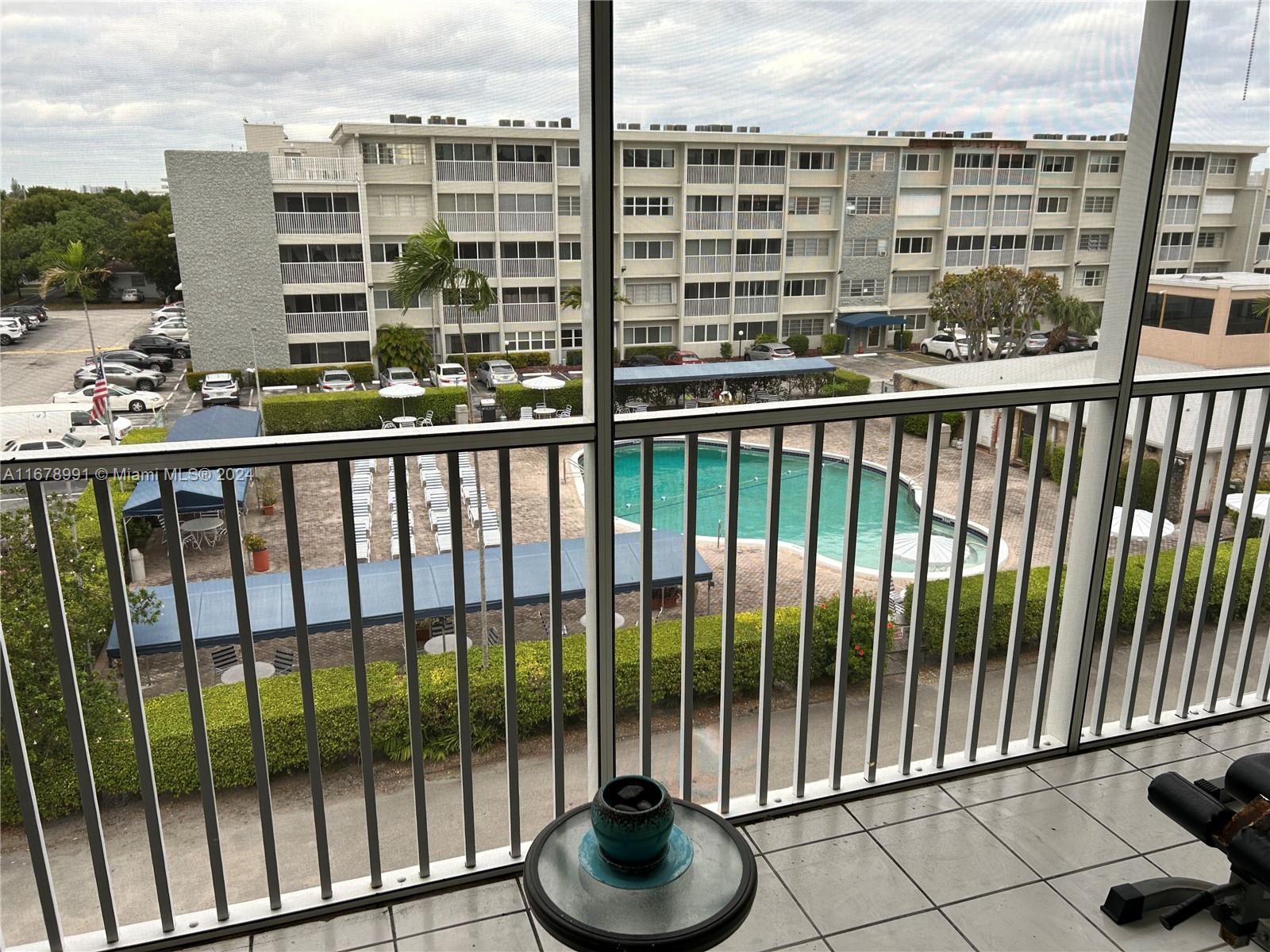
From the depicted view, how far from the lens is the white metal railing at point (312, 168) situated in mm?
1677

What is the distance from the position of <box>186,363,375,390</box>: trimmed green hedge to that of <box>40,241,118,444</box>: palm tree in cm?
18

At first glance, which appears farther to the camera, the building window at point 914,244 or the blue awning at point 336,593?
the blue awning at point 336,593

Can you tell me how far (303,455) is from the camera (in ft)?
5.96

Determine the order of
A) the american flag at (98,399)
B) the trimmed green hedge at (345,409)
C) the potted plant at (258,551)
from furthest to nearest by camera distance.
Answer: the potted plant at (258,551)
the trimmed green hedge at (345,409)
the american flag at (98,399)

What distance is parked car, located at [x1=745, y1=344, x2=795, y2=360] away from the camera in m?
2.16

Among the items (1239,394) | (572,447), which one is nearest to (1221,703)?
(1239,394)

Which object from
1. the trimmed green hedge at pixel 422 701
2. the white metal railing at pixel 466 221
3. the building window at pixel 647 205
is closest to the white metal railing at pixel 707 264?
the building window at pixel 647 205

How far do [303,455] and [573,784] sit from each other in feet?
15.0

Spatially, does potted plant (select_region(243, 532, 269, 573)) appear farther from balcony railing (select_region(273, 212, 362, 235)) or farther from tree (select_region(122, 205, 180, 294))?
balcony railing (select_region(273, 212, 362, 235))

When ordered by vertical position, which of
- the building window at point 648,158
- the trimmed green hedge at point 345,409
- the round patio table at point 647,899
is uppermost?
the building window at point 648,158

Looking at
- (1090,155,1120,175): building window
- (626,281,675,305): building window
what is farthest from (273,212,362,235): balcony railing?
(1090,155,1120,175): building window

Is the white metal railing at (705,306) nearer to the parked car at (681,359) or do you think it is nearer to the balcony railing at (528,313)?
the parked car at (681,359)

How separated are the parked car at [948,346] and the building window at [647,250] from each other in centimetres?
73

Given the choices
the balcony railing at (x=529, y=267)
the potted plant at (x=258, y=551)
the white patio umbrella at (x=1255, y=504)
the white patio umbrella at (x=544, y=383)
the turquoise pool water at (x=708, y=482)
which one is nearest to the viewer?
the balcony railing at (x=529, y=267)
